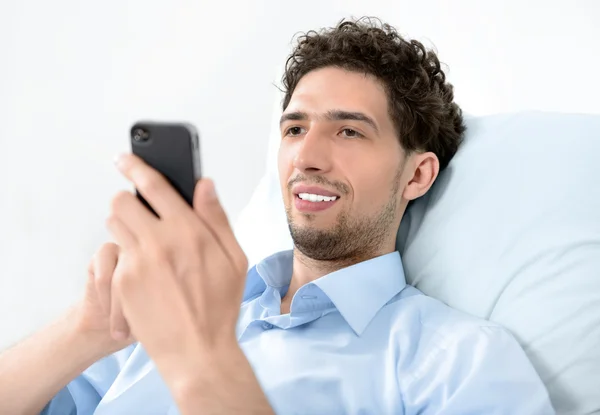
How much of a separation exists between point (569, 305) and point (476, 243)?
199 mm

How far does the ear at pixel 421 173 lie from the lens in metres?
1.35

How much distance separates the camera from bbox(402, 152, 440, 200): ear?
1.35m

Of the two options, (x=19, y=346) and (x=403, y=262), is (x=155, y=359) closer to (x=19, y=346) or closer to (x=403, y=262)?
(x=19, y=346)

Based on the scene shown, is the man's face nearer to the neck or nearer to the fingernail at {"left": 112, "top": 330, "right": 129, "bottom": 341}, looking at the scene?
the neck

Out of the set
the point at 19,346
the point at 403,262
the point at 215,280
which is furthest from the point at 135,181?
the point at 403,262

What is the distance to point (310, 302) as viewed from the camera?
1196 mm

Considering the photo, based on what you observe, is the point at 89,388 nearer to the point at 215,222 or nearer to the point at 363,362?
the point at 363,362

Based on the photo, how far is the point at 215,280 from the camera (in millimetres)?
654

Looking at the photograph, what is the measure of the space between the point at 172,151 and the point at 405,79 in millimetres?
789

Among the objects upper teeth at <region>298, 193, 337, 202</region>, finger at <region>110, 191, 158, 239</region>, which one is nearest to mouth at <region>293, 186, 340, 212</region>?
upper teeth at <region>298, 193, 337, 202</region>


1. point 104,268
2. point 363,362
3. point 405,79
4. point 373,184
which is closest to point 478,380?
point 363,362

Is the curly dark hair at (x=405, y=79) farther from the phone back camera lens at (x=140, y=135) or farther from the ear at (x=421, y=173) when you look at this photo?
the phone back camera lens at (x=140, y=135)

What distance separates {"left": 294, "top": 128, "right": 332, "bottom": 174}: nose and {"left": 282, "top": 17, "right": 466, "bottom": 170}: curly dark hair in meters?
0.16

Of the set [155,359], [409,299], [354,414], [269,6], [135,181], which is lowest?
[354,414]
